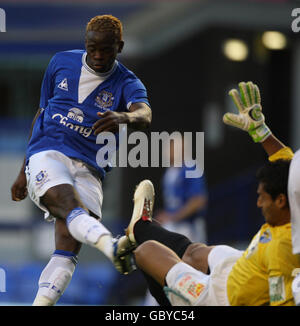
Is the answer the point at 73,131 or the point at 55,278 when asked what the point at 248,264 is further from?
the point at 73,131

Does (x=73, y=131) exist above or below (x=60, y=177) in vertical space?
above

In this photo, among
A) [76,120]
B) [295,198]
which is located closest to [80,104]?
[76,120]

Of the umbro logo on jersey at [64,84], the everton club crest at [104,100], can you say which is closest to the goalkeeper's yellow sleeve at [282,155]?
the everton club crest at [104,100]

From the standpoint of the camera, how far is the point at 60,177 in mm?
5387

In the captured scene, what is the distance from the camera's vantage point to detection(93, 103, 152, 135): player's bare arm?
196 inches

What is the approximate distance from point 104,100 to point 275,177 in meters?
1.10

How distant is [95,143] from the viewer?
18.4 feet

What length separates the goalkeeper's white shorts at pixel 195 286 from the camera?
512 centimetres

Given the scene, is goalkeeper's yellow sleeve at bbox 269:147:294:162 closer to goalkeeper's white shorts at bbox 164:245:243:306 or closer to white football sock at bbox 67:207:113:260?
goalkeeper's white shorts at bbox 164:245:243:306

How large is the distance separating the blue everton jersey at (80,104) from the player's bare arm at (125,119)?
114 mm

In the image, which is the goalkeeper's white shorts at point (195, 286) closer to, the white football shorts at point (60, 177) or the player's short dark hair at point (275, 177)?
the player's short dark hair at point (275, 177)
